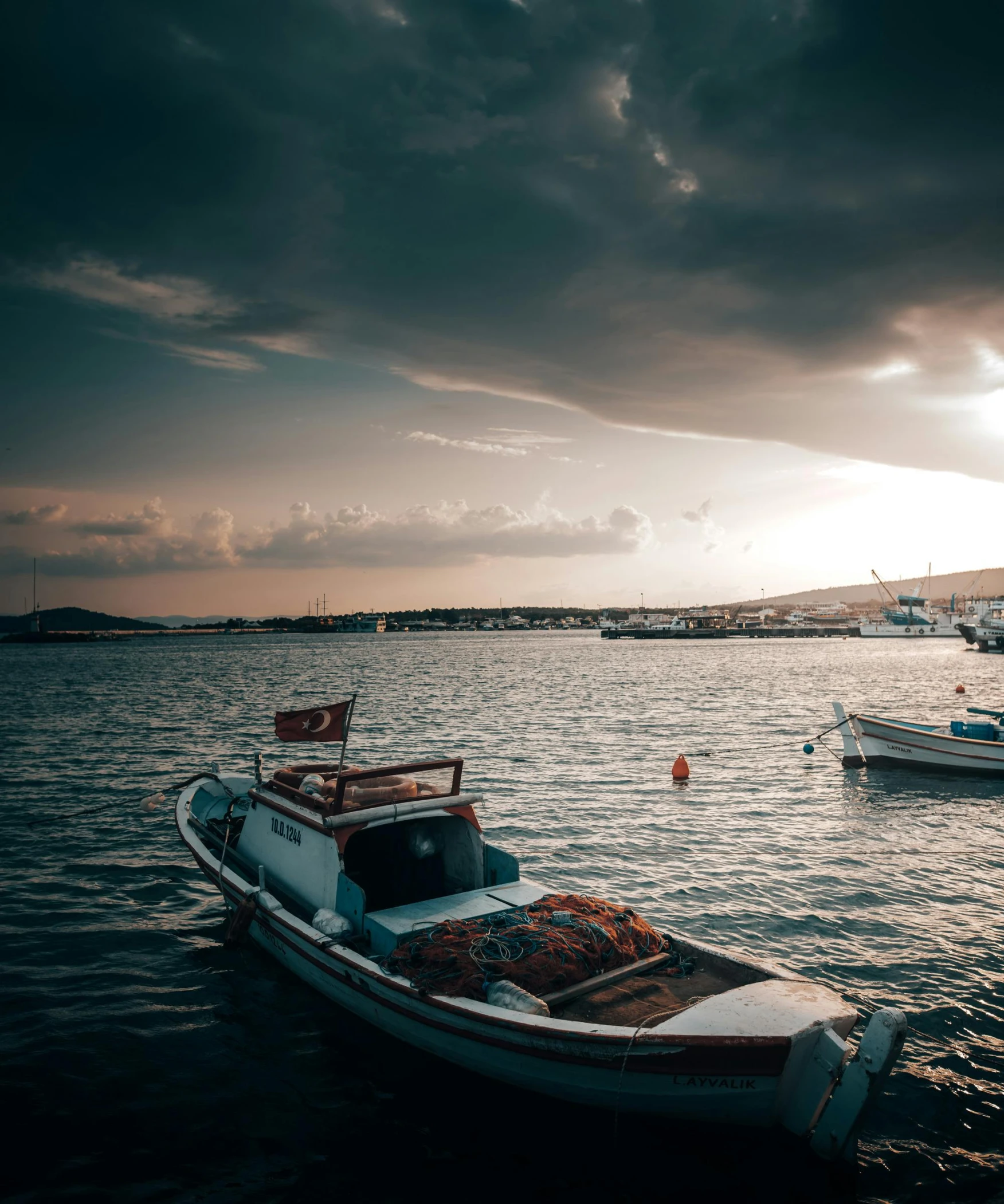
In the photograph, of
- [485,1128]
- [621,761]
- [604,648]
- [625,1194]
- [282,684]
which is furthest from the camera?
[604,648]

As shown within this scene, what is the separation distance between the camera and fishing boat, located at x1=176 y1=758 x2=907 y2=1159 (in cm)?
732

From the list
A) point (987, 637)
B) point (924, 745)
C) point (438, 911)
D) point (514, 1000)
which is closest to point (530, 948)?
point (514, 1000)

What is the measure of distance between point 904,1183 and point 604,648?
16164 centimetres

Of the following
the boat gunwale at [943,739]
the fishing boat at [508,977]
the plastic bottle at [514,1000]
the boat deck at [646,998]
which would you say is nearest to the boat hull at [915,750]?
the boat gunwale at [943,739]

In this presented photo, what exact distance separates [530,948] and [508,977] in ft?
1.71

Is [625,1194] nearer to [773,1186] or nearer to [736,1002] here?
[773,1186]

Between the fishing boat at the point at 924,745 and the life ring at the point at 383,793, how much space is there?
23.8 m

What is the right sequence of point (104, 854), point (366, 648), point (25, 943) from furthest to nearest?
point (366, 648)
point (104, 854)
point (25, 943)

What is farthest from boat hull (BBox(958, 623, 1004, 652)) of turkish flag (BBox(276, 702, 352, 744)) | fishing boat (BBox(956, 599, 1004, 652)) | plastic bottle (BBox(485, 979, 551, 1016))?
plastic bottle (BBox(485, 979, 551, 1016))

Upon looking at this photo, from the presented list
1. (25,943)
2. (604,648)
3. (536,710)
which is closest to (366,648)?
(604,648)

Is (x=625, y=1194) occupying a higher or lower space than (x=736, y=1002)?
lower

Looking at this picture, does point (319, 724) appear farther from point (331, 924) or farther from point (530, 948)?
point (530, 948)

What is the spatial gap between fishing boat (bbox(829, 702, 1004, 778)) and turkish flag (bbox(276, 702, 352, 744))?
2484cm

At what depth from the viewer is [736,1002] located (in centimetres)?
792
